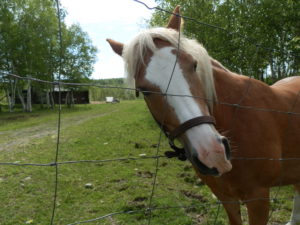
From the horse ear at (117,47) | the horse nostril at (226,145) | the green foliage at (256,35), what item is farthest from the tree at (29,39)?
the horse nostril at (226,145)

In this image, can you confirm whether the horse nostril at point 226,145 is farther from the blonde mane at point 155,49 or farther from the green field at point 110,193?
the green field at point 110,193

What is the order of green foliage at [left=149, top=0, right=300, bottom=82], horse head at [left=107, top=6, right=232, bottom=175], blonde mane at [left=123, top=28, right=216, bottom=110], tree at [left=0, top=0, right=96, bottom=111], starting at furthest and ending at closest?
tree at [left=0, top=0, right=96, bottom=111], green foliage at [left=149, top=0, right=300, bottom=82], blonde mane at [left=123, top=28, right=216, bottom=110], horse head at [left=107, top=6, right=232, bottom=175]

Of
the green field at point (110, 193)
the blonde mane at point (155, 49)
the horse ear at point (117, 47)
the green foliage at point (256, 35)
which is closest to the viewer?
the blonde mane at point (155, 49)

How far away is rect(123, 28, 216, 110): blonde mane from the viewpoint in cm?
166

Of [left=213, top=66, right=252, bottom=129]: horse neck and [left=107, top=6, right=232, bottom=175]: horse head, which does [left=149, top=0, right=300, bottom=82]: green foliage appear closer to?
[left=213, top=66, right=252, bottom=129]: horse neck

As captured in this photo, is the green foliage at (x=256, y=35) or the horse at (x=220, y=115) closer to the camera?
the horse at (x=220, y=115)

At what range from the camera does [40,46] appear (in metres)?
19.0

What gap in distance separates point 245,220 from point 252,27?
16.0ft

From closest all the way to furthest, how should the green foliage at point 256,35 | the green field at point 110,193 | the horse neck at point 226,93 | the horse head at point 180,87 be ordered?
the horse head at point 180,87, the horse neck at point 226,93, the green field at point 110,193, the green foliage at point 256,35

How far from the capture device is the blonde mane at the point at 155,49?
65.2 inches

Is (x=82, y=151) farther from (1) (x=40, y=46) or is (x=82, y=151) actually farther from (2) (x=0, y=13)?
(2) (x=0, y=13)

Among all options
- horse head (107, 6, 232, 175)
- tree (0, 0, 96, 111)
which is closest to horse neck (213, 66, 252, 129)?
horse head (107, 6, 232, 175)

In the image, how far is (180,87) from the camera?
1465mm

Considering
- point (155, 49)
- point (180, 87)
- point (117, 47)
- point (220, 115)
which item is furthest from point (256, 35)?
point (180, 87)
